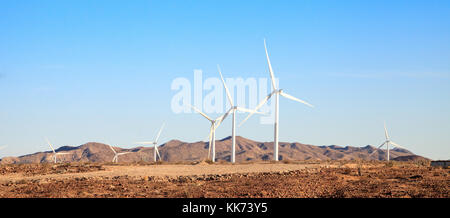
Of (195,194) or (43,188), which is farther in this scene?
(43,188)

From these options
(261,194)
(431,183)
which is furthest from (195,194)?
(431,183)
